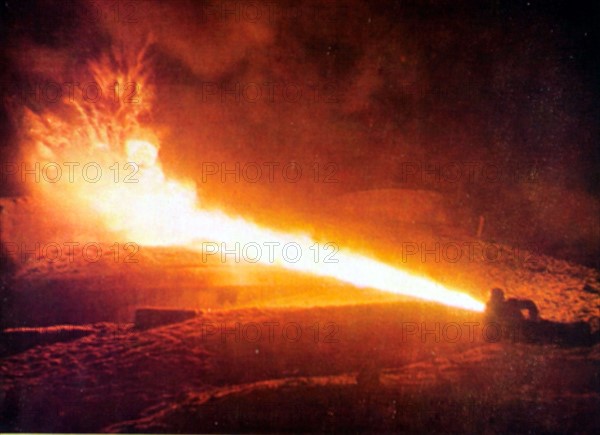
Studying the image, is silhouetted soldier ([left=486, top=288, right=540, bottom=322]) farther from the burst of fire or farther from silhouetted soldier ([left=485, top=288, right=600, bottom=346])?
the burst of fire

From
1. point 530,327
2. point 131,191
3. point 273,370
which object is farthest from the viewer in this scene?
point 131,191

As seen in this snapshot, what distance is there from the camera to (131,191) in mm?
9477

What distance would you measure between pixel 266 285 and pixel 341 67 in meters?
5.63

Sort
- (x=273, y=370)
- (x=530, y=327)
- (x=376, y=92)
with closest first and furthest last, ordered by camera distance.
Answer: (x=273, y=370)
(x=530, y=327)
(x=376, y=92)

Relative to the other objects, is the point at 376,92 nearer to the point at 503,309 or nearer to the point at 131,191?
the point at 503,309

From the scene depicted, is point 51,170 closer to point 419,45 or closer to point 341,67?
point 341,67

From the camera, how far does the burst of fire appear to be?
28.1 ft

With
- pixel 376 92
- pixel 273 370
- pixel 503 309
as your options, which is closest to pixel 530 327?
pixel 503 309

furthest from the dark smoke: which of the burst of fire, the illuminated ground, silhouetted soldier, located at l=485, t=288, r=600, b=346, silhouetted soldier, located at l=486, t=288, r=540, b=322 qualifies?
the illuminated ground

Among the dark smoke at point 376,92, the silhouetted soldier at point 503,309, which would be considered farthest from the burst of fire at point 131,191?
the silhouetted soldier at point 503,309

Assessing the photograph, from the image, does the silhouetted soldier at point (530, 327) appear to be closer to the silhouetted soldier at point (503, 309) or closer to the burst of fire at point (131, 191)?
the silhouetted soldier at point (503, 309)

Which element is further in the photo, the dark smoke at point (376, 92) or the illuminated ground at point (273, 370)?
the dark smoke at point (376, 92)

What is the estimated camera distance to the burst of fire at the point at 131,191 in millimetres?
8570

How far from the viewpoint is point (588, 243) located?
358 inches
